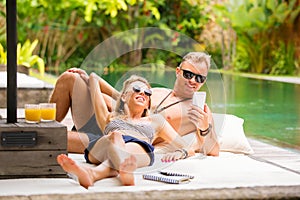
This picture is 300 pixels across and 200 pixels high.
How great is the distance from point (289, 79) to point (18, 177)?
11.5m

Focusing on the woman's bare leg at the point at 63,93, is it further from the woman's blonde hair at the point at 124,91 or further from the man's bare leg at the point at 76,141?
the woman's blonde hair at the point at 124,91

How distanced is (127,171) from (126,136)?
41cm

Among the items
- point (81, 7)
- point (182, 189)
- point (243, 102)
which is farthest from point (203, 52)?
point (81, 7)

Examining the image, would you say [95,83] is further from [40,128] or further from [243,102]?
[243,102]

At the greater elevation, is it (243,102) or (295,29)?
(295,29)

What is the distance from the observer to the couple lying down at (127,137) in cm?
328

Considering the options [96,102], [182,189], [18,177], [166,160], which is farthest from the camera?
[96,102]

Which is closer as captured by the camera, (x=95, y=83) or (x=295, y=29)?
(x=95, y=83)

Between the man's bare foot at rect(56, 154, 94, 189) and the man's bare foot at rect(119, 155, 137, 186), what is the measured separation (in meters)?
0.14

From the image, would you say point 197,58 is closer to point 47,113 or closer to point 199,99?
point 199,99

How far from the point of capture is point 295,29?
52.2ft

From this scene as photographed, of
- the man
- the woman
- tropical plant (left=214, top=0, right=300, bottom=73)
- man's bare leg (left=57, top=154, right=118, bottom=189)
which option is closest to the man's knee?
the woman

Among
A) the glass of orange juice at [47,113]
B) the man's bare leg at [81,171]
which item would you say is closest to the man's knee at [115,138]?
the man's bare leg at [81,171]

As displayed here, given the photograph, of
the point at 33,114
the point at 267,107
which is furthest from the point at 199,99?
the point at 267,107
